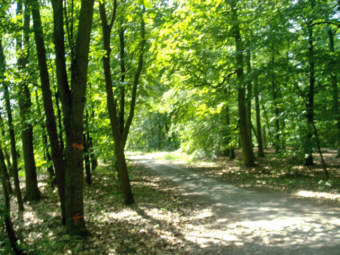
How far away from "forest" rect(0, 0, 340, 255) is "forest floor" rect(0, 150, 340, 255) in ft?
0.17

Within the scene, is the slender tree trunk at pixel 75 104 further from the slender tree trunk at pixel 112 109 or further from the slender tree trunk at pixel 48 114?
the slender tree trunk at pixel 112 109

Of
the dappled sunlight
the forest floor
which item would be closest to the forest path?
the forest floor

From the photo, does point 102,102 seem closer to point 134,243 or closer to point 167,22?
point 167,22

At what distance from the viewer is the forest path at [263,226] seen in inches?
200

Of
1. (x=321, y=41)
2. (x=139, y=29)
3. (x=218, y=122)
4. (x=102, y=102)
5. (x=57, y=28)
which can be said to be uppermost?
(x=139, y=29)

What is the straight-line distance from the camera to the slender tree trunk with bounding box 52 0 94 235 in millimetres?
5887

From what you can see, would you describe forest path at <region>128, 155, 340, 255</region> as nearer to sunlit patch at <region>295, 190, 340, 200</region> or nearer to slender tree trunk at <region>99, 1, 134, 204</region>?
sunlit patch at <region>295, 190, 340, 200</region>

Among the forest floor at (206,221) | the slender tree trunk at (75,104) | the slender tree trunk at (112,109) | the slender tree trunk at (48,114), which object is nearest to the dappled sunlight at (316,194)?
the forest floor at (206,221)

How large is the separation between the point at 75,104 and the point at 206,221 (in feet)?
14.9

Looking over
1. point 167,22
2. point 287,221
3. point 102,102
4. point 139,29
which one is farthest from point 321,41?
point 102,102

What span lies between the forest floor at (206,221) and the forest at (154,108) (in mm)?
51

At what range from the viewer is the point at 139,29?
10906 millimetres

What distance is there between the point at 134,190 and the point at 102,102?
14.7 ft

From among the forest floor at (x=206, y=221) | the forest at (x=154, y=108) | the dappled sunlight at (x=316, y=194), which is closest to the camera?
the forest floor at (x=206, y=221)
